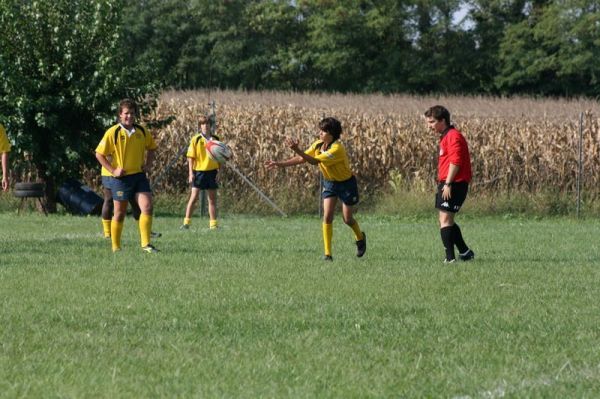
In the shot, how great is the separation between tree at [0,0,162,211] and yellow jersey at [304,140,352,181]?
10.8 m

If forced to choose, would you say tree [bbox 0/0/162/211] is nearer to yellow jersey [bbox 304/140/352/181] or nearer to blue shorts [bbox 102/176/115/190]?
blue shorts [bbox 102/176/115/190]

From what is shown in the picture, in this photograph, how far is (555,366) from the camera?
7035mm

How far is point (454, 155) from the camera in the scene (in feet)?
42.9

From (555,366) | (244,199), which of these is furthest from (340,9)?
(555,366)

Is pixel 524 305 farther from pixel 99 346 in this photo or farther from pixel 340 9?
pixel 340 9

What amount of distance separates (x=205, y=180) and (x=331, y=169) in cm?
616

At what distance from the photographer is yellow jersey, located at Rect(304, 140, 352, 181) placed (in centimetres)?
1376

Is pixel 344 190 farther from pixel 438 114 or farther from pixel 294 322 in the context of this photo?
pixel 294 322

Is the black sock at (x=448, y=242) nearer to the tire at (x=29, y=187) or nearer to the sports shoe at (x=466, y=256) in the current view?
the sports shoe at (x=466, y=256)

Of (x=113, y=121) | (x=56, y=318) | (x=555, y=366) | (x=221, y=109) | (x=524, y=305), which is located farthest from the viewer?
(x=221, y=109)

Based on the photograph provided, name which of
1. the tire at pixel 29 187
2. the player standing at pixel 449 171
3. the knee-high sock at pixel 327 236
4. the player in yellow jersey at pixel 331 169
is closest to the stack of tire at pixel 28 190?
the tire at pixel 29 187

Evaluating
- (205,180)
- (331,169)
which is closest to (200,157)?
(205,180)

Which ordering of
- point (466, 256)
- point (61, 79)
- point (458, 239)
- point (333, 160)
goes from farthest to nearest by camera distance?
point (61, 79) < point (333, 160) < point (466, 256) < point (458, 239)

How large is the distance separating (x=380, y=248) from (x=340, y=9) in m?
47.5
